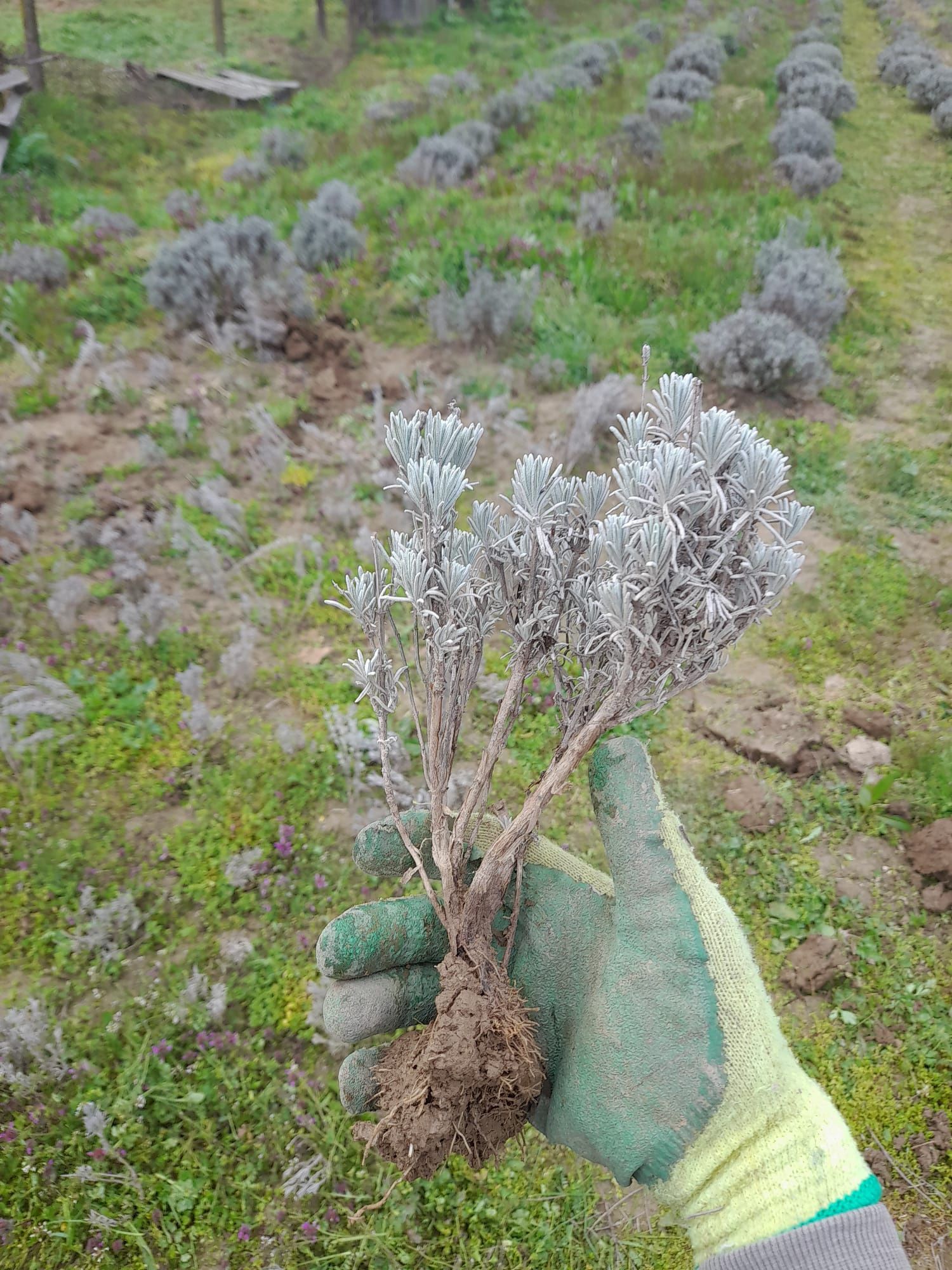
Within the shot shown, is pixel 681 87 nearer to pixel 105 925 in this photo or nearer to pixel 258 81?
pixel 258 81

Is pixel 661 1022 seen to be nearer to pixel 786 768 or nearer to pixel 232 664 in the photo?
pixel 786 768

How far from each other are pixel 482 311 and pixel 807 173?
5.59m

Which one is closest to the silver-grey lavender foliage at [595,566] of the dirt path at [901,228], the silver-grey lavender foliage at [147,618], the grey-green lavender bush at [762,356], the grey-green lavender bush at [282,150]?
the silver-grey lavender foliage at [147,618]

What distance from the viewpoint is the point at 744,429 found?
186 cm

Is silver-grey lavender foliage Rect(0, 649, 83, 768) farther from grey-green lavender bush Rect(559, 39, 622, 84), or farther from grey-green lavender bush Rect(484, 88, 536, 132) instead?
grey-green lavender bush Rect(559, 39, 622, 84)

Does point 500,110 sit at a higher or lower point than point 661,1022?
higher

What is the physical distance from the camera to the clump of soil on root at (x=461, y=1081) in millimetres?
2275

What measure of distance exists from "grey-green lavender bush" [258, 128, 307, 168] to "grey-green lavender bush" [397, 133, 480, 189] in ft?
5.92

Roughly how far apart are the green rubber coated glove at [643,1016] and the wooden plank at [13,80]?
1269 centimetres

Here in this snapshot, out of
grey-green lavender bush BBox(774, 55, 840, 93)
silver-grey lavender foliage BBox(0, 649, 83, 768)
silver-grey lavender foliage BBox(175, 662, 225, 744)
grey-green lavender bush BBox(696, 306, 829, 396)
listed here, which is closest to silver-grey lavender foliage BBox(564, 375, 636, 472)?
grey-green lavender bush BBox(696, 306, 829, 396)

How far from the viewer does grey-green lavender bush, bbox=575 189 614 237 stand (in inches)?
349

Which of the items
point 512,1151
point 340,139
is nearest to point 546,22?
point 340,139

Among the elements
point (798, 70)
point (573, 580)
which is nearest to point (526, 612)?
point (573, 580)

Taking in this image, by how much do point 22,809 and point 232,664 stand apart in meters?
1.39
